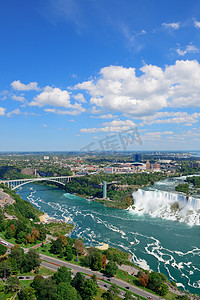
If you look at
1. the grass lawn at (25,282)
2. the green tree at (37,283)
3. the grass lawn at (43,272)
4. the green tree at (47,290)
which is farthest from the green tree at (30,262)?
the green tree at (47,290)

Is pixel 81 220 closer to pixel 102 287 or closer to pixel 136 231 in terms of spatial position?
pixel 136 231

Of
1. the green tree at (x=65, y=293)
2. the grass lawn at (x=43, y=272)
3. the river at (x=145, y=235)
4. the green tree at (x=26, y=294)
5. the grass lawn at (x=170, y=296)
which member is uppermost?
the green tree at (x=65, y=293)

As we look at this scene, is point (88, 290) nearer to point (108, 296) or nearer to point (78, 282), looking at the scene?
point (78, 282)

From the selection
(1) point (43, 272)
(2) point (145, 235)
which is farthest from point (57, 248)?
(2) point (145, 235)

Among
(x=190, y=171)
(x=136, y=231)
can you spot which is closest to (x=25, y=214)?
(x=136, y=231)

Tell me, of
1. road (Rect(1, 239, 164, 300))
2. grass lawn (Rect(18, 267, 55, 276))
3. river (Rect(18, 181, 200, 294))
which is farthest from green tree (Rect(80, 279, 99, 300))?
river (Rect(18, 181, 200, 294))

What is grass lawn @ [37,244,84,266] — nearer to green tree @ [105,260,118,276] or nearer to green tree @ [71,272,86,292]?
green tree @ [105,260,118,276]

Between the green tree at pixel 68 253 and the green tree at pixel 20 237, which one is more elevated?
the green tree at pixel 20 237

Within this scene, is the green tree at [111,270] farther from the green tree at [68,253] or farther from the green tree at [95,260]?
the green tree at [68,253]
